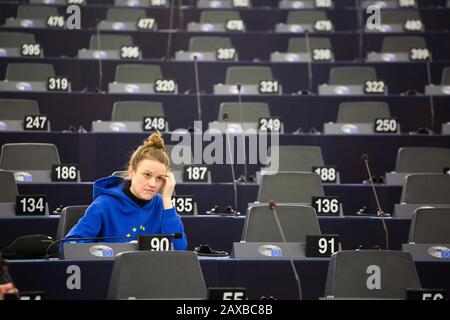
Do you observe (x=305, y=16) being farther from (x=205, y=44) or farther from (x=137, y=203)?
(x=137, y=203)

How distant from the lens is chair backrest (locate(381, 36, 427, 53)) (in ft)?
36.3

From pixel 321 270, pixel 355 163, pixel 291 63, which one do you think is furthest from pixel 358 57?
pixel 321 270

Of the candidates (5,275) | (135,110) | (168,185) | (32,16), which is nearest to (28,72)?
(135,110)

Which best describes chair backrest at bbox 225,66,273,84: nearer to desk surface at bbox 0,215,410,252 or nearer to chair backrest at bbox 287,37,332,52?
chair backrest at bbox 287,37,332,52

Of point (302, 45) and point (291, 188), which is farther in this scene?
point (302, 45)

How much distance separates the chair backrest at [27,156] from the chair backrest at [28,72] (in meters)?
2.36

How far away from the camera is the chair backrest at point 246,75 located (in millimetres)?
10195

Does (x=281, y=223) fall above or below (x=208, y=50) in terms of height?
below

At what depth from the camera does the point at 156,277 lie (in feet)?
14.3

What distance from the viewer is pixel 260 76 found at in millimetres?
10227

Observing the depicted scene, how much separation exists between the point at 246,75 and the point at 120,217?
5162 mm

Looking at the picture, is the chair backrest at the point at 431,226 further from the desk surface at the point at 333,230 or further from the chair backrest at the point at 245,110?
the chair backrest at the point at 245,110

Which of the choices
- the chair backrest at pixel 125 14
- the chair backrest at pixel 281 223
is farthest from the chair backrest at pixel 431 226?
the chair backrest at pixel 125 14
